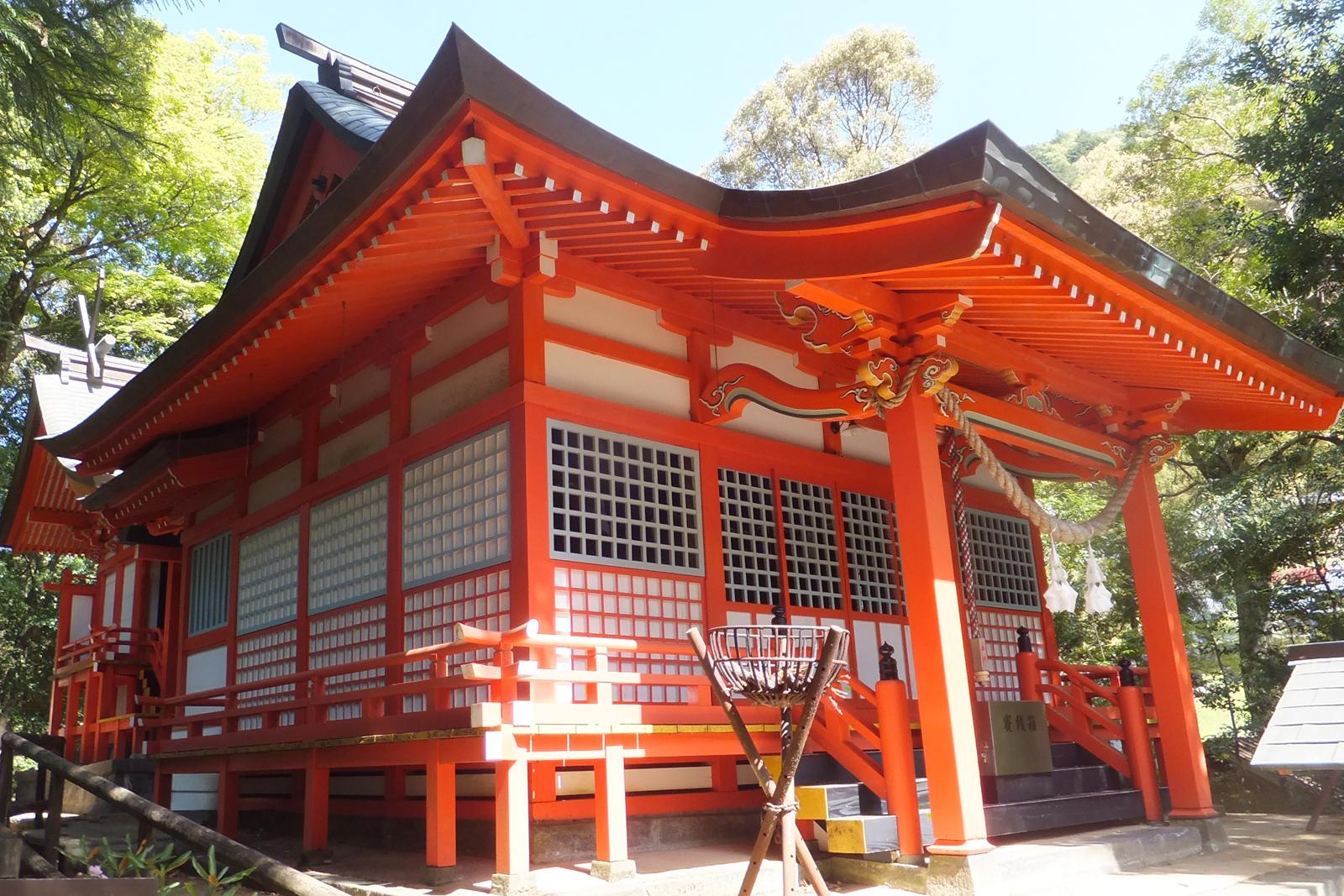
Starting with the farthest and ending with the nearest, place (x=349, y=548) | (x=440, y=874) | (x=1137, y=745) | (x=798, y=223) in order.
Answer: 1. (x=349, y=548)
2. (x=1137, y=745)
3. (x=798, y=223)
4. (x=440, y=874)

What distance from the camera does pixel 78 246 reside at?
20766 mm

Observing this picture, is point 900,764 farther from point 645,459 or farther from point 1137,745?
point 1137,745

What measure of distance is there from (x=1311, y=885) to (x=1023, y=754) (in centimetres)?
173

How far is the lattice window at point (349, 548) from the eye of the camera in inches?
318

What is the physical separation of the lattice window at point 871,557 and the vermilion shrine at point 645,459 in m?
0.04

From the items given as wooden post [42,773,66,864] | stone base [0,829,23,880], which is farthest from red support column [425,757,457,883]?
wooden post [42,773,66,864]

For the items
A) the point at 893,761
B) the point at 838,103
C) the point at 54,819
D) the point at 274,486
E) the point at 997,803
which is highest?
the point at 838,103

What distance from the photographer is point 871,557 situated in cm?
875

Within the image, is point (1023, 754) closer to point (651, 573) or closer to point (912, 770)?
point (912, 770)

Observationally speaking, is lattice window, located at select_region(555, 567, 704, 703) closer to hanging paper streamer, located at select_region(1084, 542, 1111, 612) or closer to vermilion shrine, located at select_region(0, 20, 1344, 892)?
vermilion shrine, located at select_region(0, 20, 1344, 892)

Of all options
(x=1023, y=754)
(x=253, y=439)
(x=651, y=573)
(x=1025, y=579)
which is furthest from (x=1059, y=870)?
(x=253, y=439)

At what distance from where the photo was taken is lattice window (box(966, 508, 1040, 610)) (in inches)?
382

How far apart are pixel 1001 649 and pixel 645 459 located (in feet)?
15.0

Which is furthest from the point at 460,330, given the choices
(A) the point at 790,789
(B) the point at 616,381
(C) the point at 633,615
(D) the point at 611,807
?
(A) the point at 790,789
